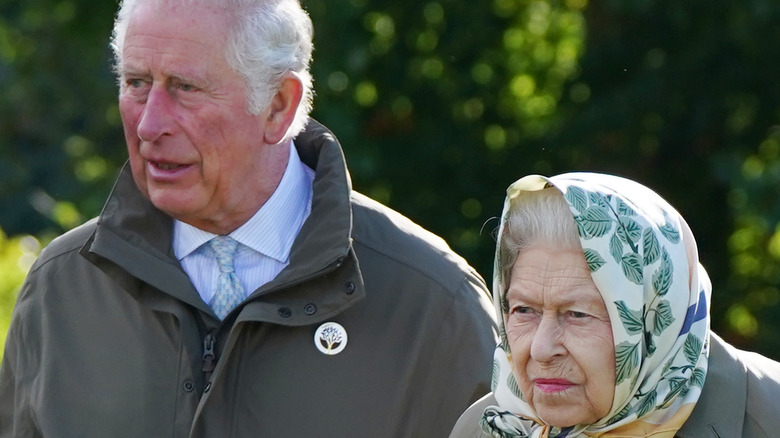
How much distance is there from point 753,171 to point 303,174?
11.3 feet

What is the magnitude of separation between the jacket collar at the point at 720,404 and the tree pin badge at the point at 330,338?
876 millimetres

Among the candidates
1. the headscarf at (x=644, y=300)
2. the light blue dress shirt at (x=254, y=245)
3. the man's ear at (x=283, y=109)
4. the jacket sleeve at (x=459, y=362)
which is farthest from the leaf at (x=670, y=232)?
the man's ear at (x=283, y=109)

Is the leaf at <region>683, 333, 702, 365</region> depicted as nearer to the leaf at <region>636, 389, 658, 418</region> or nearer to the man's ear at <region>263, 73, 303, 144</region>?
the leaf at <region>636, 389, 658, 418</region>

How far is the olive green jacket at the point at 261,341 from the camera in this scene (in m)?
3.08

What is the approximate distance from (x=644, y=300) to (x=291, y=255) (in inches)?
37.6

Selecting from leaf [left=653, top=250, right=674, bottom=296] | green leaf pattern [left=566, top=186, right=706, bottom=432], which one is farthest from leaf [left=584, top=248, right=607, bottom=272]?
leaf [left=653, top=250, right=674, bottom=296]

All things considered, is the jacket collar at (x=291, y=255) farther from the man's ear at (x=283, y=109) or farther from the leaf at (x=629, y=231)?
the leaf at (x=629, y=231)

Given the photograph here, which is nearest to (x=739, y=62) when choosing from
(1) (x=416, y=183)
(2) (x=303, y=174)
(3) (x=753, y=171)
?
(3) (x=753, y=171)

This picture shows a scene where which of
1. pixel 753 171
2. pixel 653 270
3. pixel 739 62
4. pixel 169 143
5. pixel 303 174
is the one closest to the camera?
pixel 653 270

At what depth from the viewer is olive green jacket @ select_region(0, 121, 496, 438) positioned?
308 centimetres

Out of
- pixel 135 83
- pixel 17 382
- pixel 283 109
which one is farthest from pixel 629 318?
pixel 17 382

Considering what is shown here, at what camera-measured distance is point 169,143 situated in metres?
3.12

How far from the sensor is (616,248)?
249cm

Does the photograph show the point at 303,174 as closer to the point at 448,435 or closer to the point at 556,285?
the point at 448,435
